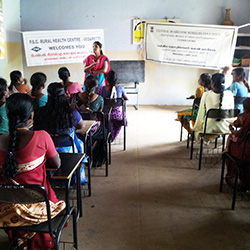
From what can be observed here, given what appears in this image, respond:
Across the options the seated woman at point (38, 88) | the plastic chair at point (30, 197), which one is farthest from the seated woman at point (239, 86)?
the plastic chair at point (30, 197)

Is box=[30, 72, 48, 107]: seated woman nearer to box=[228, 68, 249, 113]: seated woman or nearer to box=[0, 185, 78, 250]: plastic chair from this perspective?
box=[0, 185, 78, 250]: plastic chair

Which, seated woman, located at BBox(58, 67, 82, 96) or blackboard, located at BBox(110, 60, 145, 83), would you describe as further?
blackboard, located at BBox(110, 60, 145, 83)

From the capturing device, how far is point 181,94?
24.1 feet

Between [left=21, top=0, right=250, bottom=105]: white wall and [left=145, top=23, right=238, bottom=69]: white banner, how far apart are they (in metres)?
0.50

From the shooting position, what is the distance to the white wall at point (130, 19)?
680cm

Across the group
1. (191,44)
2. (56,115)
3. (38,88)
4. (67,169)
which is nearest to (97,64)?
(38,88)

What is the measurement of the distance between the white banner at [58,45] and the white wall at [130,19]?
426mm

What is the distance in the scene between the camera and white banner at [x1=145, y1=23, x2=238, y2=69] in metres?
6.23

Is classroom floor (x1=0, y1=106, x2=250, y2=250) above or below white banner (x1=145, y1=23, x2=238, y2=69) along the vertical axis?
below

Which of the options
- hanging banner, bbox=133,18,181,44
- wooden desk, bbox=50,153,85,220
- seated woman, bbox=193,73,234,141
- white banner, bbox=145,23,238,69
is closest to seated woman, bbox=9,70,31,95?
wooden desk, bbox=50,153,85,220

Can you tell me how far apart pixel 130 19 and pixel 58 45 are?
185 centimetres

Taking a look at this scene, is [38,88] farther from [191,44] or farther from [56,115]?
[191,44]

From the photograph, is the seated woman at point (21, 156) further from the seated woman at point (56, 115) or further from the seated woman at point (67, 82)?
the seated woman at point (67, 82)

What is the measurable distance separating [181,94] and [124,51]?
1823 mm
